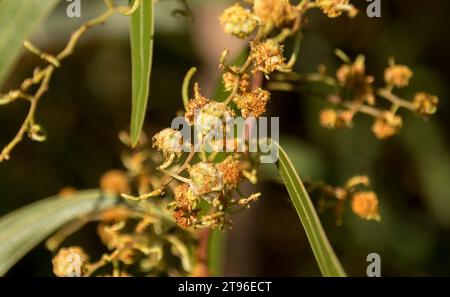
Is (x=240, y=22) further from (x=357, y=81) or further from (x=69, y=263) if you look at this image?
(x=69, y=263)

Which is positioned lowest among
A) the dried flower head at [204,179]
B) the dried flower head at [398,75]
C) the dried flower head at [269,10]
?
the dried flower head at [204,179]

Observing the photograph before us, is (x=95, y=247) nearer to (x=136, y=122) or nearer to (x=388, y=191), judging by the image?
(x=388, y=191)

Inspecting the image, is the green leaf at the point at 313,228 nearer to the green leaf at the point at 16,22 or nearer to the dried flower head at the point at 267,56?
the dried flower head at the point at 267,56

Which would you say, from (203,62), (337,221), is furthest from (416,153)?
(337,221)

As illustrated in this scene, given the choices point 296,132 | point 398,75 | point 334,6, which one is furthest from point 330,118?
point 296,132

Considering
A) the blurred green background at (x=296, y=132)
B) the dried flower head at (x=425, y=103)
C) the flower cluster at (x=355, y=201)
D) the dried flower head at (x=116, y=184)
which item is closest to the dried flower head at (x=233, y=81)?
the flower cluster at (x=355, y=201)

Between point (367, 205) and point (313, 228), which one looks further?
point (367, 205)
